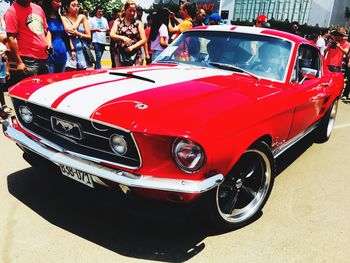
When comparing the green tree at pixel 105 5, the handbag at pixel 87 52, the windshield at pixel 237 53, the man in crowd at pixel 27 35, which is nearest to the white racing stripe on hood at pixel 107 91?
the windshield at pixel 237 53

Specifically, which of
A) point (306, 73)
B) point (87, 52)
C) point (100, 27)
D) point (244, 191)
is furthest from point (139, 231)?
point (100, 27)

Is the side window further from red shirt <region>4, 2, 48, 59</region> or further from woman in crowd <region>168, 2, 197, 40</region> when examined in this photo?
red shirt <region>4, 2, 48, 59</region>

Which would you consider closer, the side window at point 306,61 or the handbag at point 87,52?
the side window at point 306,61

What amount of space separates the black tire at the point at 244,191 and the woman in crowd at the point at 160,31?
3497mm

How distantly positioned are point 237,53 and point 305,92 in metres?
0.77

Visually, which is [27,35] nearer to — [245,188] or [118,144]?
[118,144]

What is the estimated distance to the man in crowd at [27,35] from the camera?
4.06 meters

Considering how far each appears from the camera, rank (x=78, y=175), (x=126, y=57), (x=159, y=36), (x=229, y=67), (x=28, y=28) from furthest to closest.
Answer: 1. (x=159, y=36)
2. (x=126, y=57)
3. (x=28, y=28)
4. (x=229, y=67)
5. (x=78, y=175)

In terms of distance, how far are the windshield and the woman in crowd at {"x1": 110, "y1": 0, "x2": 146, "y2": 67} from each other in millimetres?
1414

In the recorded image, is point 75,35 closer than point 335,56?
Yes

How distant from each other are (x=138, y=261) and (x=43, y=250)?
2.10 ft

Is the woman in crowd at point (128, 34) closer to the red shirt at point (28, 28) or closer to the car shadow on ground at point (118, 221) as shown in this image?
the red shirt at point (28, 28)

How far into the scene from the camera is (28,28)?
4.21 meters

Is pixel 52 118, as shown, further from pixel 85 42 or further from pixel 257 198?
pixel 85 42
